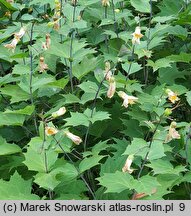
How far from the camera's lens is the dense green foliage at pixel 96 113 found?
8.48ft

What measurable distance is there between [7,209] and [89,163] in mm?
519

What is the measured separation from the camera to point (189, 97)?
3053 mm

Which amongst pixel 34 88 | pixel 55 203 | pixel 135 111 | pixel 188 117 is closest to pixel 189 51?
pixel 188 117

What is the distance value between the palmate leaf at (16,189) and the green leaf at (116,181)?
1.32 ft

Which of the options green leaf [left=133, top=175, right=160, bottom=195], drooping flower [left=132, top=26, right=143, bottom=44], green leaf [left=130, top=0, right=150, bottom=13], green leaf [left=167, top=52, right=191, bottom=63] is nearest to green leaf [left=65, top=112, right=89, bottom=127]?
green leaf [left=133, top=175, right=160, bottom=195]

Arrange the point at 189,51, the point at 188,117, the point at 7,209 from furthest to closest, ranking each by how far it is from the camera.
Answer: the point at 189,51 < the point at 188,117 < the point at 7,209

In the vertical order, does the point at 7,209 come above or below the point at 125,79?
below

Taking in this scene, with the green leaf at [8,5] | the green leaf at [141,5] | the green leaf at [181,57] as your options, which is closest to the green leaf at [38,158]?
the green leaf at [181,57]

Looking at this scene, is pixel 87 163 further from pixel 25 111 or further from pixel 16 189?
pixel 25 111

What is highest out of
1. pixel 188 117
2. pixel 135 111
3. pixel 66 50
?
pixel 66 50

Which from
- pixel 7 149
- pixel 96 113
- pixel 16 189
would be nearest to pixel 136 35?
pixel 96 113

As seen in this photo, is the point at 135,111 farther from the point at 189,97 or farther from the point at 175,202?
the point at 175,202

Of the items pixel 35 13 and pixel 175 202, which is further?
pixel 35 13

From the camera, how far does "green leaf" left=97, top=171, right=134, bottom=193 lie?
2416 mm
